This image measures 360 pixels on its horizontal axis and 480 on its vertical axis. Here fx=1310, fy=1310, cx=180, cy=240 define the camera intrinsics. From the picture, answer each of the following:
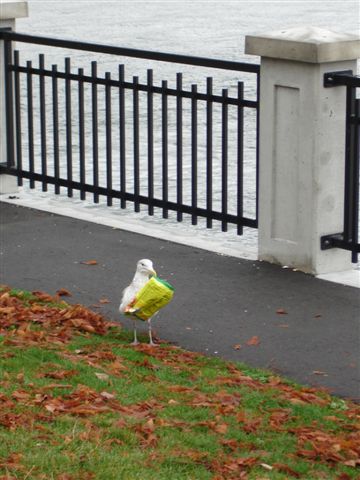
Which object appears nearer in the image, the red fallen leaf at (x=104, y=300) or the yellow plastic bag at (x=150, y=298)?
the yellow plastic bag at (x=150, y=298)

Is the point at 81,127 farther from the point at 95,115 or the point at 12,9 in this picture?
the point at 12,9

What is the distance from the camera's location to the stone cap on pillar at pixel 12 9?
1084 centimetres

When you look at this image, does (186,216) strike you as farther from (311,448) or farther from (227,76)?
(227,76)

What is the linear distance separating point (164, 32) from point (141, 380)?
58.8 ft

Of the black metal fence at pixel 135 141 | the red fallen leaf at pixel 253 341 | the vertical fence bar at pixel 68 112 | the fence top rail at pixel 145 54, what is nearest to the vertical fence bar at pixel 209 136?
the black metal fence at pixel 135 141

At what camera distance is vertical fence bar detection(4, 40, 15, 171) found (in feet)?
35.8

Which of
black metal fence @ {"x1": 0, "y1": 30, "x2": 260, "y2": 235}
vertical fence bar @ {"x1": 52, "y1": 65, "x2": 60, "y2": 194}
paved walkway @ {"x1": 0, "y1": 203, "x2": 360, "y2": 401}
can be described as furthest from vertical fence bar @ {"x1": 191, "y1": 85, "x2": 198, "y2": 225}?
vertical fence bar @ {"x1": 52, "y1": 65, "x2": 60, "y2": 194}

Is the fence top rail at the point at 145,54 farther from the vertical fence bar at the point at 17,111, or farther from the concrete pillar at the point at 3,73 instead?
the vertical fence bar at the point at 17,111

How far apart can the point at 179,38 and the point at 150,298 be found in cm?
1649

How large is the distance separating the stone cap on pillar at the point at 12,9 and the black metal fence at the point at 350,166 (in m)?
3.49

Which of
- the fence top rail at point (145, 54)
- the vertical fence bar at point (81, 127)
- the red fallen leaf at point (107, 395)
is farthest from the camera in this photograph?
the vertical fence bar at point (81, 127)

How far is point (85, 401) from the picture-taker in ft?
19.7

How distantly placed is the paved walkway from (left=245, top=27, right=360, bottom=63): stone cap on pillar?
1.44 meters

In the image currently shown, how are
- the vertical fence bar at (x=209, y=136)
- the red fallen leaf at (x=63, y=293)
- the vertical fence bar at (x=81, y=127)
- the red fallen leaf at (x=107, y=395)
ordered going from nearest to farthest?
the red fallen leaf at (x=107, y=395)
the red fallen leaf at (x=63, y=293)
the vertical fence bar at (x=209, y=136)
the vertical fence bar at (x=81, y=127)
